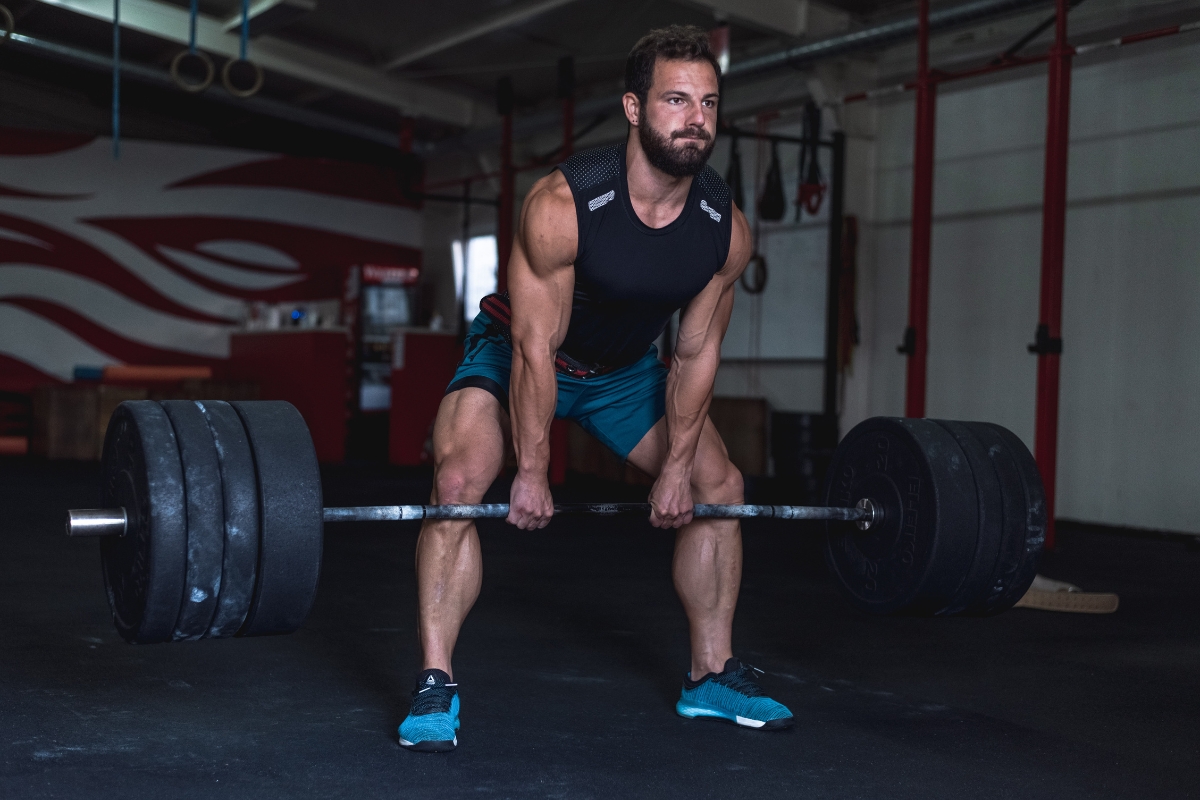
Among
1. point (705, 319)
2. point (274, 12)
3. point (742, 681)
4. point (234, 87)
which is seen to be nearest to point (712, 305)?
point (705, 319)

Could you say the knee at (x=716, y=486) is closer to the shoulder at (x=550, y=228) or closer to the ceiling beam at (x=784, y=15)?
the shoulder at (x=550, y=228)

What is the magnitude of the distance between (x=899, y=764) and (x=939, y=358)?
456 cm

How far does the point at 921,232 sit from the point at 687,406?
297 centimetres

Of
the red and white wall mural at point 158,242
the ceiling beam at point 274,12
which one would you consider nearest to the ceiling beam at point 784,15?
the ceiling beam at point 274,12

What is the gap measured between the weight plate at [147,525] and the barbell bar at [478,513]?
0.14 ft

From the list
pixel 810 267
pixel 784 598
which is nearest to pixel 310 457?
pixel 784 598

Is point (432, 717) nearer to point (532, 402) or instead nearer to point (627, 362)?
point (532, 402)

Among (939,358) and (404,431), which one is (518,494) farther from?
(404,431)

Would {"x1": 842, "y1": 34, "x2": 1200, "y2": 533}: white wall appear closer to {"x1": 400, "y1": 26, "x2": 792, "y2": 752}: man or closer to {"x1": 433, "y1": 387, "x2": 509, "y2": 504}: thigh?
{"x1": 400, "y1": 26, "x2": 792, "y2": 752}: man

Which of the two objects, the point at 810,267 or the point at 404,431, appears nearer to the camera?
the point at 810,267

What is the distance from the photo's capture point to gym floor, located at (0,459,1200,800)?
5.61 feet

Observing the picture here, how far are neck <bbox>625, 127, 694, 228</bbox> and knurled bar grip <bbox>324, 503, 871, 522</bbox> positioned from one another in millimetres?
486

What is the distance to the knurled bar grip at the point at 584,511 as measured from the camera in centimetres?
176

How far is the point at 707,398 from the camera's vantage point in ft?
6.59
